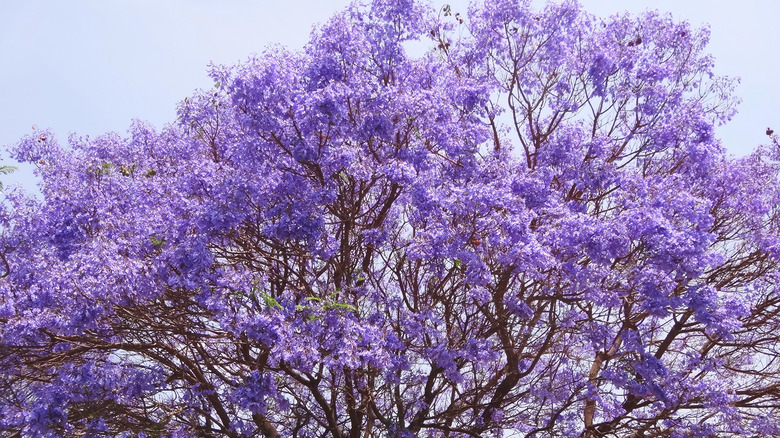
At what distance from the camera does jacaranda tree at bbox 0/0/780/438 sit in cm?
961

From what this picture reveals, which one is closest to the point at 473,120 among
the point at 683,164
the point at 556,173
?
the point at 556,173

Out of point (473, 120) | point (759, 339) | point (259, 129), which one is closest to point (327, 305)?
point (259, 129)

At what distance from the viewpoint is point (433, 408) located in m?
12.7

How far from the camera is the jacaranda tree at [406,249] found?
378 inches

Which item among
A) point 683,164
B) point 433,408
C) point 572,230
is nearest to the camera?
point 572,230

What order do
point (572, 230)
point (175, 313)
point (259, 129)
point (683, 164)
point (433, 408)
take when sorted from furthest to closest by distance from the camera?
1. point (433, 408)
2. point (683, 164)
3. point (175, 313)
4. point (259, 129)
5. point (572, 230)

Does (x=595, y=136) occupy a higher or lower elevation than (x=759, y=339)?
higher

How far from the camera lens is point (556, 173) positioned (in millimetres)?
11211

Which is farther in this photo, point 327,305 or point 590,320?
point 590,320

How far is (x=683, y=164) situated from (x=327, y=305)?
588cm

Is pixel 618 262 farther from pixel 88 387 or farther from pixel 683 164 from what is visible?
pixel 88 387

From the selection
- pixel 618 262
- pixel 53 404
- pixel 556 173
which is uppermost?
pixel 556 173

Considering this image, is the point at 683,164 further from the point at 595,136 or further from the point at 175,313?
the point at 175,313

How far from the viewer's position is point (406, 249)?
1100cm
